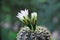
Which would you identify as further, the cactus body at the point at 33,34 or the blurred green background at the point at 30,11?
the blurred green background at the point at 30,11

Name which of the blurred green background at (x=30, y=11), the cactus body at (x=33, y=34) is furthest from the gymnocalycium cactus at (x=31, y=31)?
the blurred green background at (x=30, y=11)

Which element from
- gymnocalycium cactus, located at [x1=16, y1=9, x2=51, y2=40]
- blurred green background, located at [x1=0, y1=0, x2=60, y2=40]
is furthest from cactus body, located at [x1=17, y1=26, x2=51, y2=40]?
blurred green background, located at [x1=0, y1=0, x2=60, y2=40]

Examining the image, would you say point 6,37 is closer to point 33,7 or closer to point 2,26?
point 2,26

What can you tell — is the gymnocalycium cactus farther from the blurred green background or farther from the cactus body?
the blurred green background

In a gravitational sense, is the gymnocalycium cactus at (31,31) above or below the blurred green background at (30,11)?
below

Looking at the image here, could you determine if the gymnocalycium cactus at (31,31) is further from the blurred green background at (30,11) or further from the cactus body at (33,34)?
the blurred green background at (30,11)

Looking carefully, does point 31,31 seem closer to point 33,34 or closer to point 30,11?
point 33,34

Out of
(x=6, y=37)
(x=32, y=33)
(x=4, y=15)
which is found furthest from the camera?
(x=4, y=15)

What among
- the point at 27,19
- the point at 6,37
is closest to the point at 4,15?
the point at 6,37
